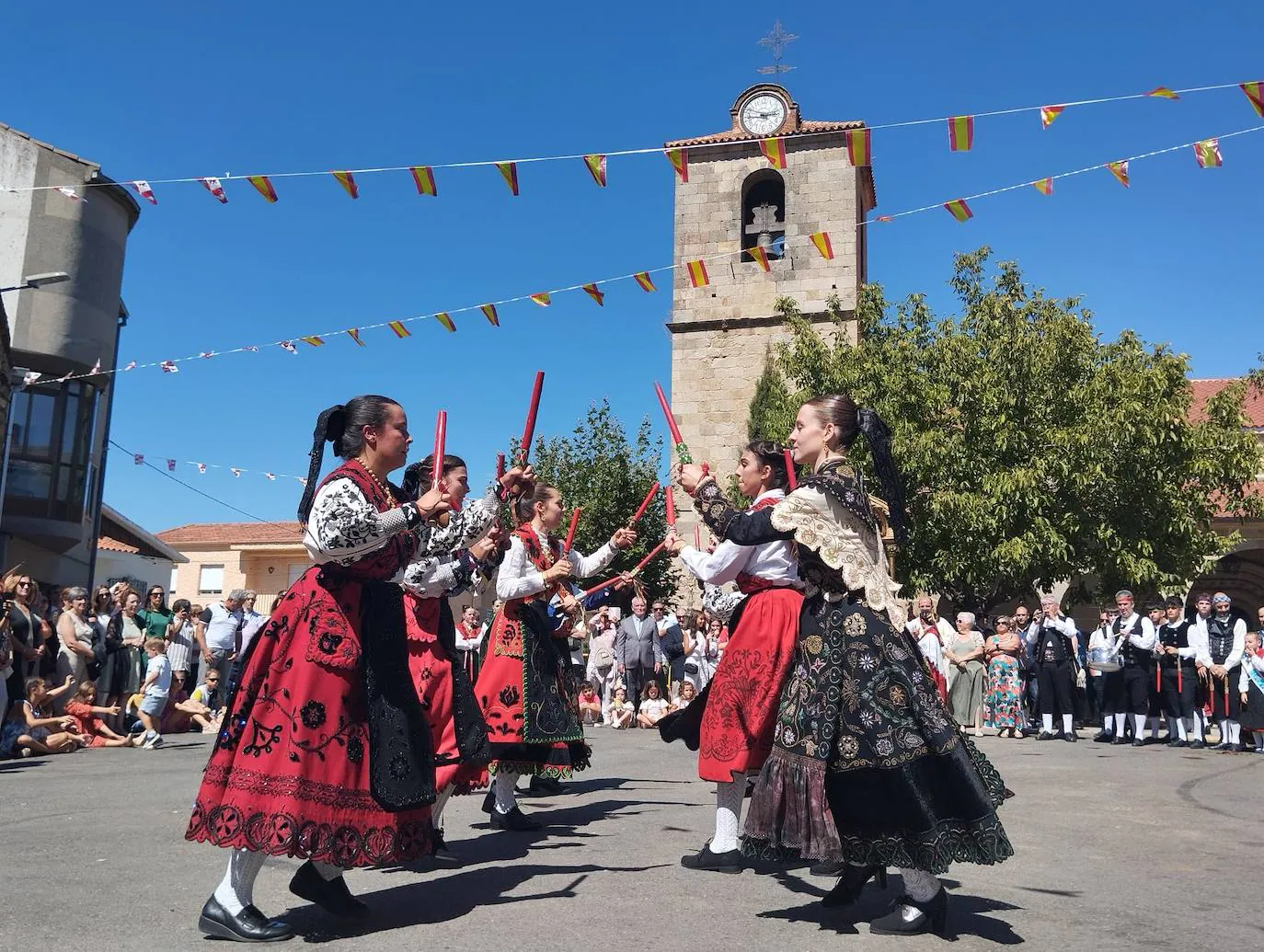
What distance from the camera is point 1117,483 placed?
1895 centimetres

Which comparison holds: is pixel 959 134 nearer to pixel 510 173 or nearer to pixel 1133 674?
pixel 510 173

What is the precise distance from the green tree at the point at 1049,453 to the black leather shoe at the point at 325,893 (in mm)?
15148

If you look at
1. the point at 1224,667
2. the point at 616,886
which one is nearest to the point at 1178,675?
the point at 1224,667

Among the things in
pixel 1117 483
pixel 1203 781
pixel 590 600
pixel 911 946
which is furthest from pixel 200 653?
pixel 1117 483

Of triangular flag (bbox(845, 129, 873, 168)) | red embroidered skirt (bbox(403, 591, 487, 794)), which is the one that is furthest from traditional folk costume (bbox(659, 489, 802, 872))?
triangular flag (bbox(845, 129, 873, 168))

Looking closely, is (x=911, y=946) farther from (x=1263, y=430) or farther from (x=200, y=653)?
(x=1263, y=430)

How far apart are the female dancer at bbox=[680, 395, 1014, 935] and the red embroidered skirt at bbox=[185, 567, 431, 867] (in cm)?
141

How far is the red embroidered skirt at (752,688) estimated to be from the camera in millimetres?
4746

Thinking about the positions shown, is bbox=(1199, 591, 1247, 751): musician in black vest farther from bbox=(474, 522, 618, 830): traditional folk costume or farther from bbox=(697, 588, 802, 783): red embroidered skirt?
bbox=(697, 588, 802, 783): red embroidered skirt

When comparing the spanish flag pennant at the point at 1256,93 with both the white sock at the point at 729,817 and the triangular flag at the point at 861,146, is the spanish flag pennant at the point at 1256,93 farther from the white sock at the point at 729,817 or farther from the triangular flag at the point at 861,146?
the white sock at the point at 729,817

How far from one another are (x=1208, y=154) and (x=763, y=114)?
19.0 m

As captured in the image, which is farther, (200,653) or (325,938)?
(200,653)

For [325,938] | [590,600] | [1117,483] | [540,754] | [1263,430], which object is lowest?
[325,938]

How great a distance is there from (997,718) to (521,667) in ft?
36.4
